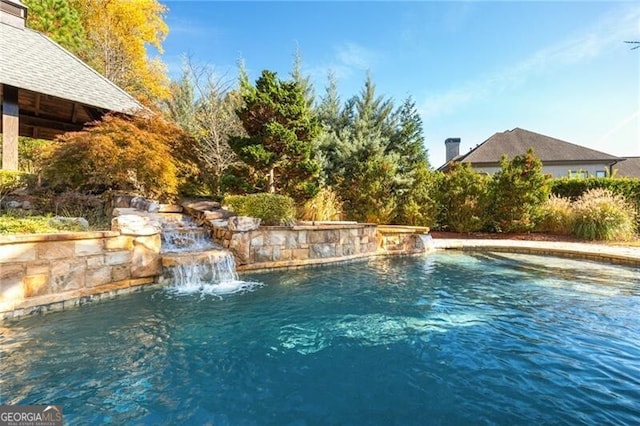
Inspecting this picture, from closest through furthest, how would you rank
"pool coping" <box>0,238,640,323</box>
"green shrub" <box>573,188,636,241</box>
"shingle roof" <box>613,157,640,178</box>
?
"pool coping" <box>0,238,640,323</box> < "green shrub" <box>573,188,636,241</box> < "shingle roof" <box>613,157,640,178</box>

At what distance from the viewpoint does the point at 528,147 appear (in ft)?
70.0

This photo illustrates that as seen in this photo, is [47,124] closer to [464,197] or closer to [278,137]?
[278,137]

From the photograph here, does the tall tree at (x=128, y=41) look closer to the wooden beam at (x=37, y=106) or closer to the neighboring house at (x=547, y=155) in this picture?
the wooden beam at (x=37, y=106)

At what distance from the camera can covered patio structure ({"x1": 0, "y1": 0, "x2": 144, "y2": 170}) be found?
6.91 meters

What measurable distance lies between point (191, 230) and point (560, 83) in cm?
1106

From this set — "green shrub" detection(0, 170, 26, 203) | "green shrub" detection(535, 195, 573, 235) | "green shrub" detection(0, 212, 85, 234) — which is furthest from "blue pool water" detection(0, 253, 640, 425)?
"green shrub" detection(535, 195, 573, 235)

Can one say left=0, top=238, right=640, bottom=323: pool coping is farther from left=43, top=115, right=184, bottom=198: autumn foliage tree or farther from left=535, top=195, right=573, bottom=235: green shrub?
left=43, top=115, right=184, bottom=198: autumn foliage tree

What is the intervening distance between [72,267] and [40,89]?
5.30 m

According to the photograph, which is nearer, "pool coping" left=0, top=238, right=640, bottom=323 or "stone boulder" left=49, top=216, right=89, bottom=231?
"pool coping" left=0, top=238, right=640, bottom=323

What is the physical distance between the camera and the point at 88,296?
4.35 metres

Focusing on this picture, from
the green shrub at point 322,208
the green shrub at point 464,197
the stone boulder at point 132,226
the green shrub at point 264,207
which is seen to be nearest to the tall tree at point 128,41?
the green shrub at point 322,208

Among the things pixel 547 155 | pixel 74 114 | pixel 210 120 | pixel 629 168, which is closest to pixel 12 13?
pixel 74 114

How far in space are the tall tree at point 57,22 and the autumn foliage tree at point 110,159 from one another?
11.5 m

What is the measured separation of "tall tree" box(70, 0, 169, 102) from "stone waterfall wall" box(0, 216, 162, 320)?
14.3 m
